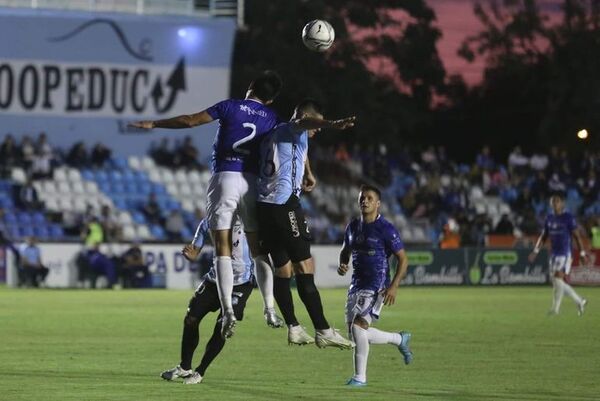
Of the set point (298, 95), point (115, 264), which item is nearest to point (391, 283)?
point (115, 264)

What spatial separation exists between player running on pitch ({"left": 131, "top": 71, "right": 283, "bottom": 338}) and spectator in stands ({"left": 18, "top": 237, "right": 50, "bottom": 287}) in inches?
942

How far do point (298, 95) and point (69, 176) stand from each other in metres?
18.9

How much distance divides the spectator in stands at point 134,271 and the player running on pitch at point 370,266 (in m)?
24.0

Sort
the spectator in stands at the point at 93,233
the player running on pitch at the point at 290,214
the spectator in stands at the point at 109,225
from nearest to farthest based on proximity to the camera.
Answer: the player running on pitch at the point at 290,214 → the spectator in stands at the point at 93,233 → the spectator in stands at the point at 109,225

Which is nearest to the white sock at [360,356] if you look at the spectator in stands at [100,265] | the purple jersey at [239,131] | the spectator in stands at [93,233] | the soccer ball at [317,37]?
the purple jersey at [239,131]

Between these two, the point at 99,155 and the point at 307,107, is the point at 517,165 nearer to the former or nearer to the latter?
the point at 99,155

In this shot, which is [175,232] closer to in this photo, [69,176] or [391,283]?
[69,176]

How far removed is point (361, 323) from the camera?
46.5ft

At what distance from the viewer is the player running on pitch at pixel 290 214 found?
13617 millimetres

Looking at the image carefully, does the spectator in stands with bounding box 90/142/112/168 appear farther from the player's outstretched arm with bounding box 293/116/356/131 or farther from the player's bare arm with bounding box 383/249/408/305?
the player's outstretched arm with bounding box 293/116/356/131

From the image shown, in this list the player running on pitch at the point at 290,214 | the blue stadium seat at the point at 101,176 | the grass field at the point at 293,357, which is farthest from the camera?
the blue stadium seat at the point at 101,176

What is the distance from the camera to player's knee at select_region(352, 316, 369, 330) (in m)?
14.2

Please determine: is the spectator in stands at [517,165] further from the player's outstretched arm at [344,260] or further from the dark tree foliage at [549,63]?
the player's outstretched arm at [344,260]

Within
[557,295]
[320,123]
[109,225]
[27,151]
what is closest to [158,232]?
[109,225]
